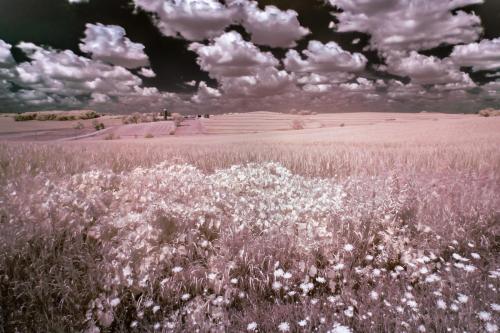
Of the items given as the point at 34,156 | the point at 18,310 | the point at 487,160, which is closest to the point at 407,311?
the point at 18,310

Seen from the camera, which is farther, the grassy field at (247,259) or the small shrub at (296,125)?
the small shrub at (296,125)

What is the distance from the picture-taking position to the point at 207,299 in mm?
2959

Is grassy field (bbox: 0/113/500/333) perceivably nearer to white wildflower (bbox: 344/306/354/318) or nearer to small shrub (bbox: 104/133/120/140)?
white wildflower (bbox: 344/306/354/318)

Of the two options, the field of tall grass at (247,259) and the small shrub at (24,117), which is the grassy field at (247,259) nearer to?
the field of tall grass at (247,259)

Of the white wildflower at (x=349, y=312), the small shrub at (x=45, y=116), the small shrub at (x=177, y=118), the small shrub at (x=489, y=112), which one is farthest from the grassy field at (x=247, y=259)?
the small shrub at (x=489, y=112)

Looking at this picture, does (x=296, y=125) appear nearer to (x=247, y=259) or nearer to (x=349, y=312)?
(x=247, y=259)

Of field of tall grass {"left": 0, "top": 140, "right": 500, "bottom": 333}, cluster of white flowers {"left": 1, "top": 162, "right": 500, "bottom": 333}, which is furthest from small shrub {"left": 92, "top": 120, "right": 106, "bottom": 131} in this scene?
field of tall grass {"left": 0, "top": 140, "right": 500, "bottom": 333}

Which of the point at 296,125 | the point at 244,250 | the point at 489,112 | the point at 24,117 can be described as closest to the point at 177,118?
the point at 296,125

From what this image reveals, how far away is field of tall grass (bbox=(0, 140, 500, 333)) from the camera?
2.68m

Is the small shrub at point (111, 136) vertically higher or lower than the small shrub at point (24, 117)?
lower

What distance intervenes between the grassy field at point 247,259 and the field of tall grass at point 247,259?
0.02 metres

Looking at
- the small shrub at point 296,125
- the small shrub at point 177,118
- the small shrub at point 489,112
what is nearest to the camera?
the small shrub at point 489,112

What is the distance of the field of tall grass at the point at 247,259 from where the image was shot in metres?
2.68

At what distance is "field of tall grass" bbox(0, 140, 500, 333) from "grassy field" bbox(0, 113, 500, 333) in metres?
0.02
